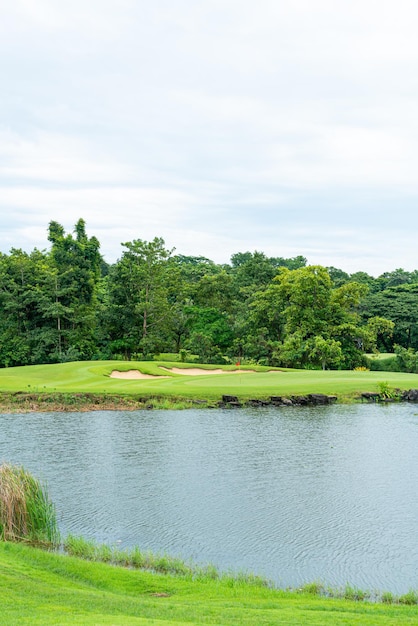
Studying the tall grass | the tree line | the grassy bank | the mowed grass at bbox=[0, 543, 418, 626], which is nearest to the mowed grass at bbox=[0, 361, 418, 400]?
the grassy bank

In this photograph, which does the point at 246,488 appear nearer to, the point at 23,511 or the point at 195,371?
the point at 23,511

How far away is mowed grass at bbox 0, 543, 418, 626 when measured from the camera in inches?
329

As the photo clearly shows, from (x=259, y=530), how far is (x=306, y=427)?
14.3 m

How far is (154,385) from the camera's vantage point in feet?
126

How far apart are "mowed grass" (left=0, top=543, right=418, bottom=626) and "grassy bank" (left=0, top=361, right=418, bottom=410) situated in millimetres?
22460

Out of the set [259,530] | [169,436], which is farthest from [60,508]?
[169,436]

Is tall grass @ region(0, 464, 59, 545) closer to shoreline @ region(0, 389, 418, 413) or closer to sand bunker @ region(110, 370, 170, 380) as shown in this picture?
shoreline @ region(0, 389, 418, 413)

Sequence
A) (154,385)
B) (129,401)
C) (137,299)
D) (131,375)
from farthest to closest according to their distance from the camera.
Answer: (137,299), (131,375), (154,385), (129,401)

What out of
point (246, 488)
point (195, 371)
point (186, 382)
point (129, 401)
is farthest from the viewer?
point (195, 371)

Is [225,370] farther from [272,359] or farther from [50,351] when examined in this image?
[50,351]

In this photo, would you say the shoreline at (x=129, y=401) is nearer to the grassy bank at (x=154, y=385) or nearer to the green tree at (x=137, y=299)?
the grassy bank at (x=154, y=385)

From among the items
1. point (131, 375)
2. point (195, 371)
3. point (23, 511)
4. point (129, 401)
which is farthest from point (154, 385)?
point (23, 511)

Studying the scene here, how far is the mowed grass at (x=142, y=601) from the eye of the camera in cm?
835

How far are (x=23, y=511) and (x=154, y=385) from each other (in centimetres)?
A: 2529
